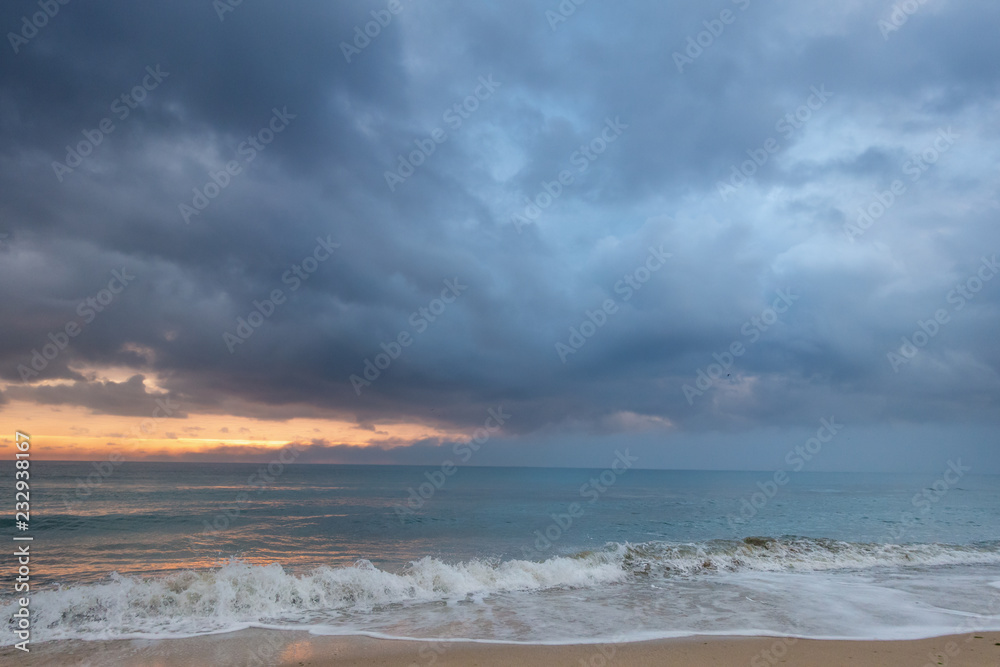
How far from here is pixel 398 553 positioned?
21.5 meters

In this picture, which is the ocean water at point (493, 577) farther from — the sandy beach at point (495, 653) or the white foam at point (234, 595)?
the sandy beach at point (495, 653)

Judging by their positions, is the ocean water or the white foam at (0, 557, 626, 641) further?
the ocean water

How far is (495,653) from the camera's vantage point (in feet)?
31.1

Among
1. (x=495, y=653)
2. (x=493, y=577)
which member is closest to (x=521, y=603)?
(x=493, y=577)

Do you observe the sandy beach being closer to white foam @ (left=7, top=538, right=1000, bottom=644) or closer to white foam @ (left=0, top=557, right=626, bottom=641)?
white foam @ (left=7, top=538, right=1000, bottom=644)

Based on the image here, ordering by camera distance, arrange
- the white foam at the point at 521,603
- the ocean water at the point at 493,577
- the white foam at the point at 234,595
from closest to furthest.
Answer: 1. the white foam at the point at 521,603
2. the white foam at the point at 234,595
3. the ocean water at the point at 493,577

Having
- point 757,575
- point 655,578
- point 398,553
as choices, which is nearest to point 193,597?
point 398,553

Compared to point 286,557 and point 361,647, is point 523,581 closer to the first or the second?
point 361,647

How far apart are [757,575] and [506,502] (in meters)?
33.0

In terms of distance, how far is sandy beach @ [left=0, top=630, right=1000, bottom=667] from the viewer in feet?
29.7

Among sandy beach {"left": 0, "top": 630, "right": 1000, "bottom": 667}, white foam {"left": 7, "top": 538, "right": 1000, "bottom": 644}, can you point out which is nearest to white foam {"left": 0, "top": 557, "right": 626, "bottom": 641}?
white foam {"left": 7, "top": 538, "right": 1000, "bottom": 644}

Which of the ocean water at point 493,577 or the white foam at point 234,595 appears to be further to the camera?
the ocean water at point 493,577

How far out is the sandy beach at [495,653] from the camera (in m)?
9.05

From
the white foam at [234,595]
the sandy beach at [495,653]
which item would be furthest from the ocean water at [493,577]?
the sandy beach at [495,653]
